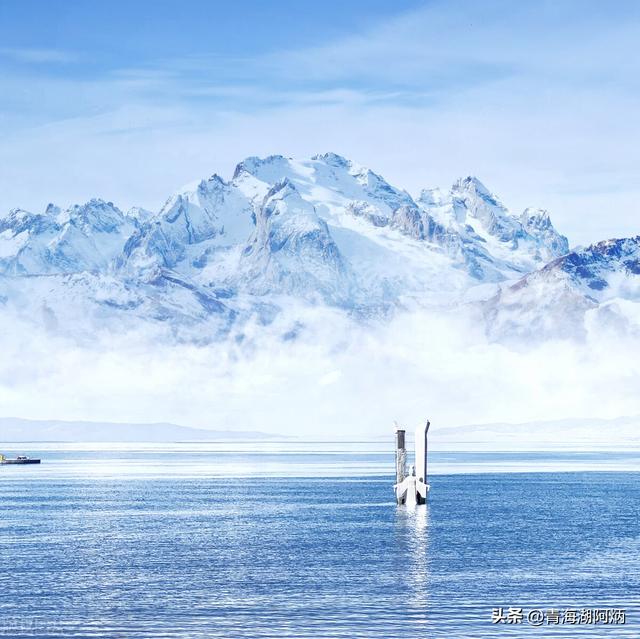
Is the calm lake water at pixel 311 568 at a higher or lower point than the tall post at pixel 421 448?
lower

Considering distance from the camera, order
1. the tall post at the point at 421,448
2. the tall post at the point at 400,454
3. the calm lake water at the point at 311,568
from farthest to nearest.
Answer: the tall post at the point at 400,454 < the tall post at the point at 421,448 < the calm lake water at the point at 311,568

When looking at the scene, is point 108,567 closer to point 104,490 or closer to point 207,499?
point 207,499

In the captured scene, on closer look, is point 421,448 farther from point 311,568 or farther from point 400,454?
point 311,568

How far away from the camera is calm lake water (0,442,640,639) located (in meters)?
60.2

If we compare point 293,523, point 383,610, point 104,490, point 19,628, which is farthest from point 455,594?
point 104,490

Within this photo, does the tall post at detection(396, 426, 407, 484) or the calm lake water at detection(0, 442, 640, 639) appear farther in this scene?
the tall post at detection(396, 426, 407, 484)

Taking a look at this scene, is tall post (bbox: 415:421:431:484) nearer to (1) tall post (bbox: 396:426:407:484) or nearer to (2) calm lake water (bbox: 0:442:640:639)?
(1) tall post (bbox: 396:426:407:484)

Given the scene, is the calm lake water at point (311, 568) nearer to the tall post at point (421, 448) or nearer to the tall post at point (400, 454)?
the tall post at point (421, 448)

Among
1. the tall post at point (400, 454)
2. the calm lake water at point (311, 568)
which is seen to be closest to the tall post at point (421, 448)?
the tall post at point (400, 454)

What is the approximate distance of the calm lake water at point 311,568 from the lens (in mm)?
60250

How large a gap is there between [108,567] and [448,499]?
80392 mm

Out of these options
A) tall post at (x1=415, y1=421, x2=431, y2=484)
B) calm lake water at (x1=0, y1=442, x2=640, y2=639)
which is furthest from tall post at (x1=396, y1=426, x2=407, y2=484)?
calm lake water at (x1=0, y1=442, x2=640, y2=639)

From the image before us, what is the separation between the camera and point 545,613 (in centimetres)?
6238

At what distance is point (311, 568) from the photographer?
81312mm
